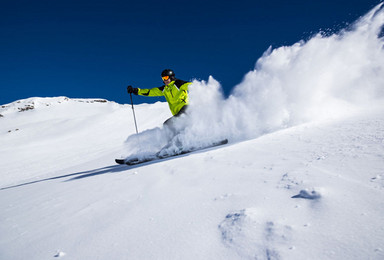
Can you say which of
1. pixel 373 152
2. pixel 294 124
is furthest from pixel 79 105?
pixel 373 152

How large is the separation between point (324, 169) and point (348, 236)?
3.31 feet

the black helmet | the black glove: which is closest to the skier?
the black helmet

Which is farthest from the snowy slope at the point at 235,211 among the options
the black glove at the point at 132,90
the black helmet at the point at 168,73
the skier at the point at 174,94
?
the black glove at the point at 132,90

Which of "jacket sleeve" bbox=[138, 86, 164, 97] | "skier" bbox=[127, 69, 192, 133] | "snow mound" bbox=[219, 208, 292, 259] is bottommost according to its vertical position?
"snow mound" bbox=[219, 208, 292, 259]

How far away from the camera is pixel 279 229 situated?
45.2 inches

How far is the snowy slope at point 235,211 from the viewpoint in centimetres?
106

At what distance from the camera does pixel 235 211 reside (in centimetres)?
146

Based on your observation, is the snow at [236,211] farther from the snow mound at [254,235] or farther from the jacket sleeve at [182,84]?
the jacket sleeve at [182,84]

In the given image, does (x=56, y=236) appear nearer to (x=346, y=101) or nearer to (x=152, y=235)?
(x=152, y=235)

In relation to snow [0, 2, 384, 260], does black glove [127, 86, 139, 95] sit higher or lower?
higher

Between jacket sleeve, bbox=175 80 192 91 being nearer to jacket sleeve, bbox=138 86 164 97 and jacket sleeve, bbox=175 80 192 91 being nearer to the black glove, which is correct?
jacket sleeve, bbox=138 86 164 97

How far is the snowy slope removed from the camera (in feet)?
3.47

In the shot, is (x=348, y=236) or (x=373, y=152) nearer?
(x=348, y=236)

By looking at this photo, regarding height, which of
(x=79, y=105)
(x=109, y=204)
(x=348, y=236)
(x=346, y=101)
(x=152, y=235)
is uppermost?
(x=79, y=105)
